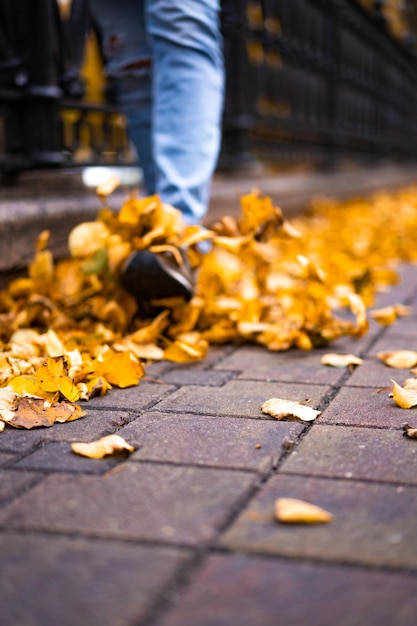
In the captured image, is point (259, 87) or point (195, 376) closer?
point (195, 376)

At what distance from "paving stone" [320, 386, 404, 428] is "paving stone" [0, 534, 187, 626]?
2.22 ft

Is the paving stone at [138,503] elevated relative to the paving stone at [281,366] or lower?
elevated

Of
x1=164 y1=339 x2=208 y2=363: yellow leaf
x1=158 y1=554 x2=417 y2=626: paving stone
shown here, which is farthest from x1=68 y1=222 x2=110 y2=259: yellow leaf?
x1=158 y1=554 x2=417 y2=626: paving stone

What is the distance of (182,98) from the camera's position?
2.64 metres

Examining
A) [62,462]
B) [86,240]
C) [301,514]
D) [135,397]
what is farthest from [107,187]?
[301,514]

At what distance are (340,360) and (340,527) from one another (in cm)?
106

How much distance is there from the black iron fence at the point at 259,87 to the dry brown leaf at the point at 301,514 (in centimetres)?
208

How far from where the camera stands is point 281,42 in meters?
5.64

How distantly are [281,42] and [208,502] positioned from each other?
4763 mm

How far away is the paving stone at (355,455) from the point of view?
4.77 feet

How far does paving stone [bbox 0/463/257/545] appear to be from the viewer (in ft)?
4.06

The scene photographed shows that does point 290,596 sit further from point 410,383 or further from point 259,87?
point 259,87

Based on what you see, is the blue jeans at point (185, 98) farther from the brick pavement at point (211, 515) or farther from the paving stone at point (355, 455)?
the paving stone at point (355, 455)

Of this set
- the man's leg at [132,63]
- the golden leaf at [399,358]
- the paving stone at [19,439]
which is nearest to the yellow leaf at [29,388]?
the paving stone at [19,439]
